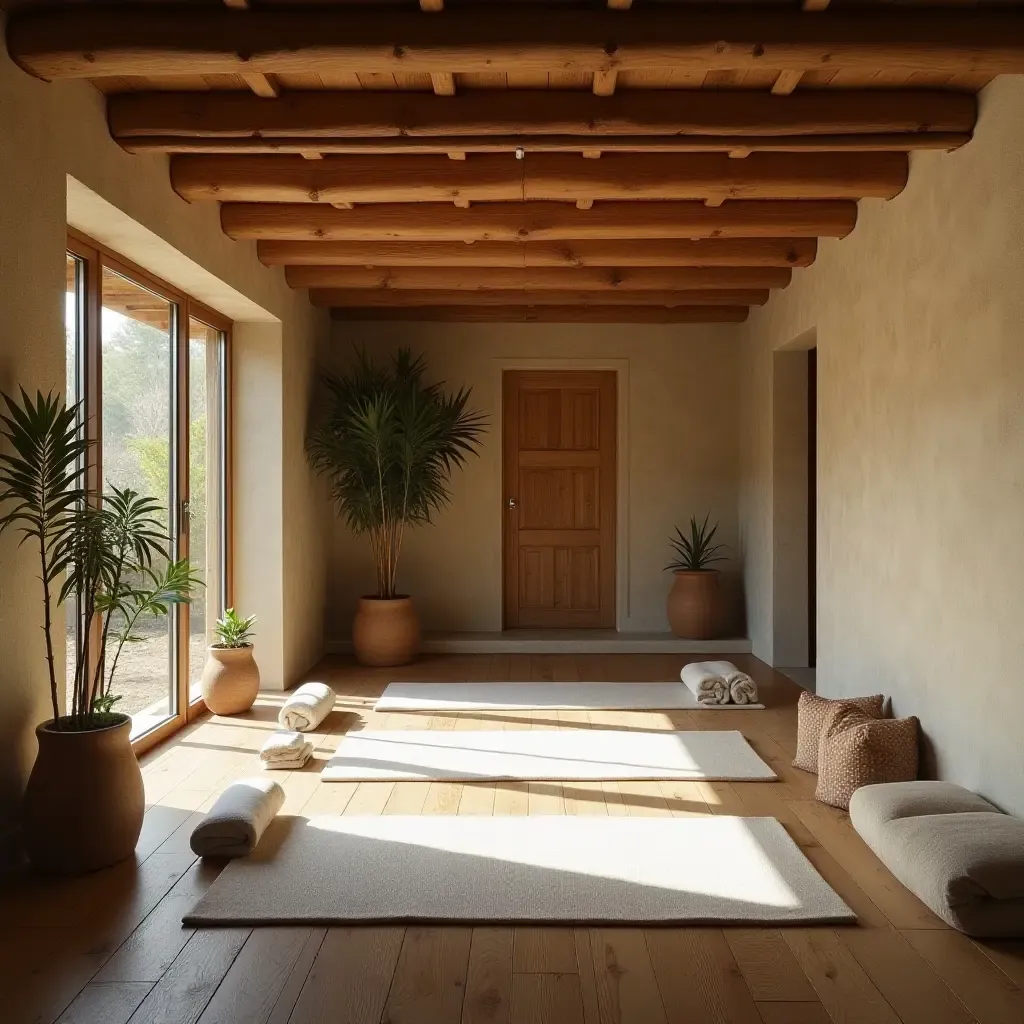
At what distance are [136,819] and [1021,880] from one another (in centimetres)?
268

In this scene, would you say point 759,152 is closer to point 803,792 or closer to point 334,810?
point 803,792

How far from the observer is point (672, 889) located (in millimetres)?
3002

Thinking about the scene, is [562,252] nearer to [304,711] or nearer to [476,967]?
[304,711]

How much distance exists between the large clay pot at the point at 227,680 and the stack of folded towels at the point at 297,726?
0.37 m

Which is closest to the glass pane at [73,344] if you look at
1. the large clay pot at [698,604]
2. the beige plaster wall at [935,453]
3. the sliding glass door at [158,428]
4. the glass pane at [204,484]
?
the sliding glass door at [158,428]

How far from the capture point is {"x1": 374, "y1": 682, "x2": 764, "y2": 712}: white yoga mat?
5.66 meters

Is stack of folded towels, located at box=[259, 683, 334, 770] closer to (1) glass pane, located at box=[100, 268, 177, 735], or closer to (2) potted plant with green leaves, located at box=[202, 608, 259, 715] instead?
(2) potted plant with green leaves, located at box=[202, 608, 259, 715]

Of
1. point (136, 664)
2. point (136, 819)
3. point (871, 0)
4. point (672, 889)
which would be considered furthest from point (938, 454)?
Result: point (136, 664)

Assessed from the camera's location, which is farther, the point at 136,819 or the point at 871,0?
the point at 136,819

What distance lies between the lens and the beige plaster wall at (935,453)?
11.2 feet

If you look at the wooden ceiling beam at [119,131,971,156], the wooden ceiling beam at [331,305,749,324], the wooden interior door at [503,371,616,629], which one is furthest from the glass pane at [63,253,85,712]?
the wooden interior door at [503,371,616,629]

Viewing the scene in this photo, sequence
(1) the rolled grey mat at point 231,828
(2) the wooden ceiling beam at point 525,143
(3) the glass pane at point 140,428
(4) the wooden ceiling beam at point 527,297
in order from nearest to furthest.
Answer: (1) the rolled grey mat at point 231,828
(2) the wooden ceiling beam at point 525,143
(3) the glass pane at point 140,428
(4) the wooden ceiling beam at point 527,297

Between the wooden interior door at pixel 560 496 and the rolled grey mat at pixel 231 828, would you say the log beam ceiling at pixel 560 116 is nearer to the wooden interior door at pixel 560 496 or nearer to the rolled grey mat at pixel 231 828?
the rolled grey mat at pixel 231 828

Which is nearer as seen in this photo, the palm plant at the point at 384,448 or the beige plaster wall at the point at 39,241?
the beige plaster wall at the point at 39,241
